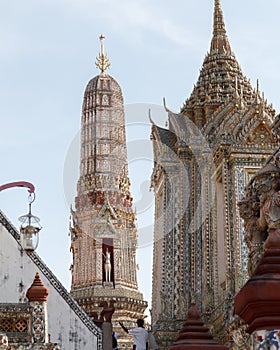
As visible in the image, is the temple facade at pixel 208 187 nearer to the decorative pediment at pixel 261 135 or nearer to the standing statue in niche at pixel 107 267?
the decorative pediment at pixel 261 135

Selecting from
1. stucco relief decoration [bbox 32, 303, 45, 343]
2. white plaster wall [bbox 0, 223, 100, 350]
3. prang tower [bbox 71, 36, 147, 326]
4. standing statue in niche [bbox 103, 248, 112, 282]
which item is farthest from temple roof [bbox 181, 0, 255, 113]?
stucco relief decoration [bbox 32, 303, 45, 343]

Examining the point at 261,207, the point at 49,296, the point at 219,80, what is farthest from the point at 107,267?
the point at 261,207

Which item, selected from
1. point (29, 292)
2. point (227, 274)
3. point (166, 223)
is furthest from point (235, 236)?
point (29, 292)

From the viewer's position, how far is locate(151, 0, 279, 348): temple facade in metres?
18.1

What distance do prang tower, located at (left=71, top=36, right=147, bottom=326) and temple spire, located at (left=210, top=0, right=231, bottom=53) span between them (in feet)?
23.4

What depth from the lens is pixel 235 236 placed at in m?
17.5

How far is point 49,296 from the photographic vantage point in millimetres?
11844

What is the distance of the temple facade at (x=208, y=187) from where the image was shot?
712 inches

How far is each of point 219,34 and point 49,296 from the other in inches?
583

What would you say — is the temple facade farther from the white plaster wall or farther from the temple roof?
the white plaster wall

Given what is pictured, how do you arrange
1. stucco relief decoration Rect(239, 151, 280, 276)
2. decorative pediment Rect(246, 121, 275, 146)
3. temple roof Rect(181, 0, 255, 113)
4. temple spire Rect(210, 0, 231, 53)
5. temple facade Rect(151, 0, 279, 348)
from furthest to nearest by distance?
temple spire Rect(210, 0, 231, 53), temple roof Rect(181, 0, 255, 113), decorative pediment Rect(246, 121, 275, 146), temple facade Rect(151, 0, 279, 348), stucco relief decoration Rect(239, 151, 280, 276)

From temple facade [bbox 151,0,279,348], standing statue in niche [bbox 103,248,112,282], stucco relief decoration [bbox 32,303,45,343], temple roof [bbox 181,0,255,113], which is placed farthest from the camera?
standing statue in niche [bbox 103,248,112,282]

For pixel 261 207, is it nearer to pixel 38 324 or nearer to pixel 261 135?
pixel 38 324

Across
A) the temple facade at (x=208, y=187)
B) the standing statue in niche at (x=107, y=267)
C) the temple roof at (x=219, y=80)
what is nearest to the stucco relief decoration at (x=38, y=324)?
the temple facade at (x=208, y=187)
